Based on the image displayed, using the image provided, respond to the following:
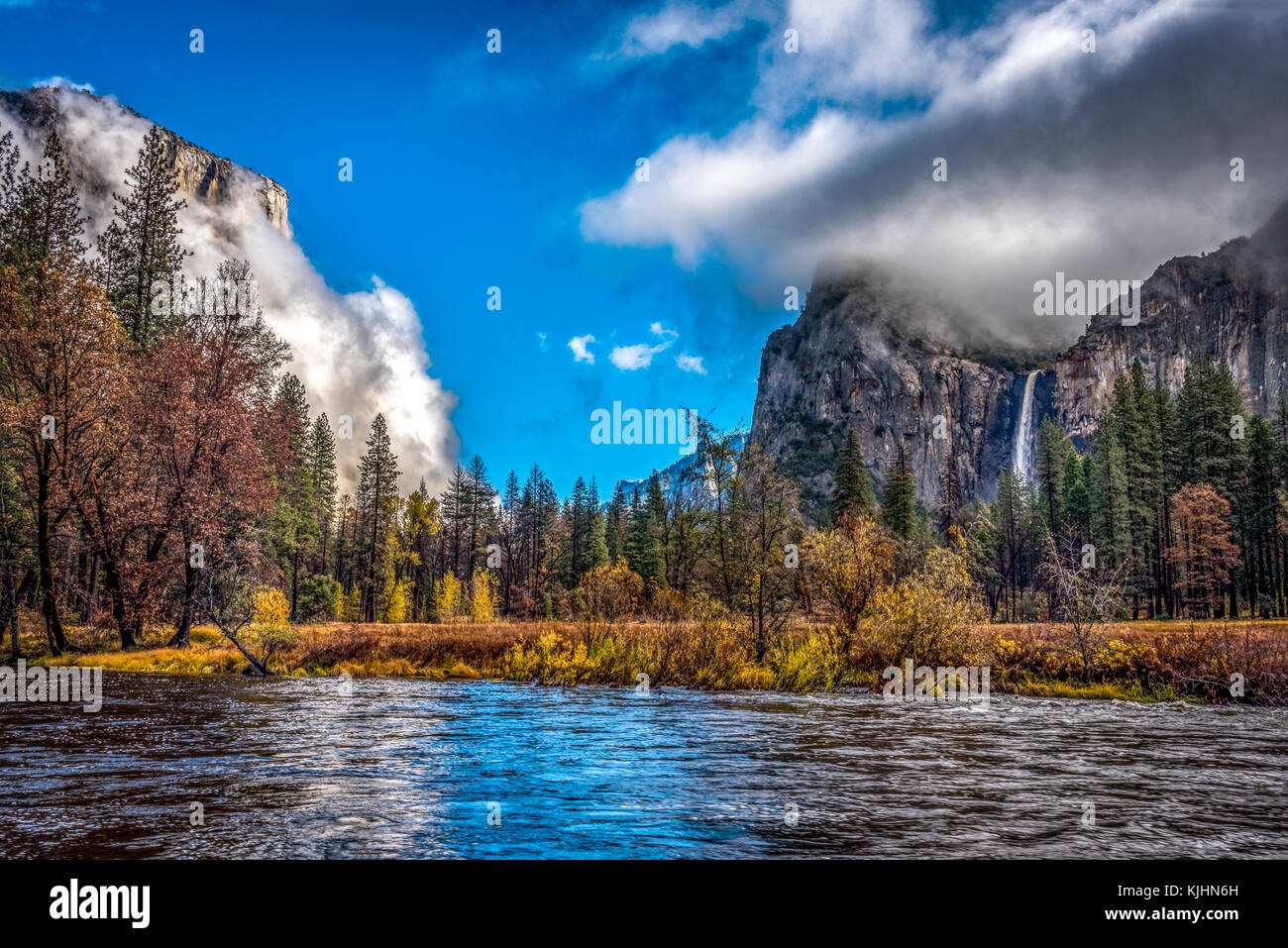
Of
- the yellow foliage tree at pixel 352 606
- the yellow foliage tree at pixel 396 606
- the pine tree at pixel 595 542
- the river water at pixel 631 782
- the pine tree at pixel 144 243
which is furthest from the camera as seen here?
the pine tree at pixel 595 542

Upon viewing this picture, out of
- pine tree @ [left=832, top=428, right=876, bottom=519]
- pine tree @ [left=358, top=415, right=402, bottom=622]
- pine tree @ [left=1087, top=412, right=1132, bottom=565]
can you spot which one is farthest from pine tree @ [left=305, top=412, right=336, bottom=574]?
pine tree @ [left=1087, top=412, right=1132, bottom=565]

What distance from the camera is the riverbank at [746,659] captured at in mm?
19766

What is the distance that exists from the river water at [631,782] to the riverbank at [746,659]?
2.94m

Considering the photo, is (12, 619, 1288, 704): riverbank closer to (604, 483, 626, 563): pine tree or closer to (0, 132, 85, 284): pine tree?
(0, 132, 85, 284): pine tree

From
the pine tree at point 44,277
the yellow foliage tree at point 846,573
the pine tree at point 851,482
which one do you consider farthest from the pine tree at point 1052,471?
the pine tree at point 44,277

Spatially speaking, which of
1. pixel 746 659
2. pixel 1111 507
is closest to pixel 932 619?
pixel 746 659

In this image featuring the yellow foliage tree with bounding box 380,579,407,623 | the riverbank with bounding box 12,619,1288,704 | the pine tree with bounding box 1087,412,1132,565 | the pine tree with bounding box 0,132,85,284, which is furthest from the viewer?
the pine tree with bounding box 1087,412,1132,565

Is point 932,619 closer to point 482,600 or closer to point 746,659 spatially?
Answer: point 746,659

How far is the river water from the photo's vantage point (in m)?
6.91

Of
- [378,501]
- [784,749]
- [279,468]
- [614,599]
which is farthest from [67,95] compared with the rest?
[784,749]

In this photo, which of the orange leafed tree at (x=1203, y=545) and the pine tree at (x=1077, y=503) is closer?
the orange leafed tree at (x=1203, y=545)

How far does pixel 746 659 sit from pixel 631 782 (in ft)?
47.6

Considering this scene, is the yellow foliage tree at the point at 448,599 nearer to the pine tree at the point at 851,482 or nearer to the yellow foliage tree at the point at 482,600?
the yellow foliage tree at the point at 482,600

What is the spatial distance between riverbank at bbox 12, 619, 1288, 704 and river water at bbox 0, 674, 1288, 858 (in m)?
2.94
